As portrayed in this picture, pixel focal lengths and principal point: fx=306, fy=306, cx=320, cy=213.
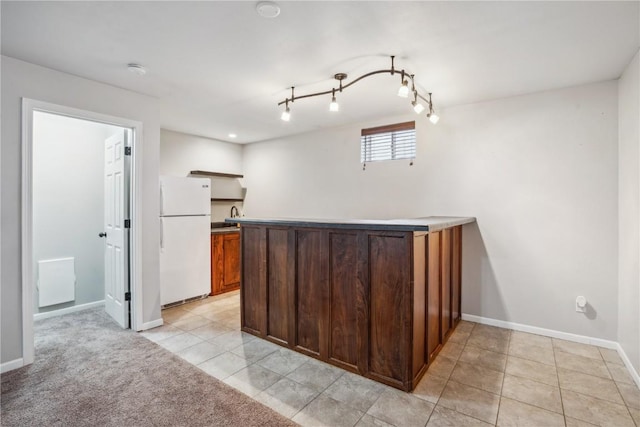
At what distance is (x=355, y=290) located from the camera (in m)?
2.37

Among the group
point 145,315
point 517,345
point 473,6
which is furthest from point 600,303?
point 145,315

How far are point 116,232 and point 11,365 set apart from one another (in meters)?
1.44

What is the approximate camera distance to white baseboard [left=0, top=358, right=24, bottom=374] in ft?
7.90

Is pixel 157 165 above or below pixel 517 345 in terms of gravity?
above

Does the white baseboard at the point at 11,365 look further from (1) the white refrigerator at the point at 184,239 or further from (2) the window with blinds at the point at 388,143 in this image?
(2) the window with blinds at the point at 388,143

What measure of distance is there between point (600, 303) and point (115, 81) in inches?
198

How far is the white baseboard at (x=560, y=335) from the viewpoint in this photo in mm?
2502

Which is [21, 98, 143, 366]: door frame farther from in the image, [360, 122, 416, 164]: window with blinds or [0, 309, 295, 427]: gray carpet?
[360, 122, 416, 164]: window with blinds

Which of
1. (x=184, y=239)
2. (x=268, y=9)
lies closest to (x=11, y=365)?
(x=184, y=239)

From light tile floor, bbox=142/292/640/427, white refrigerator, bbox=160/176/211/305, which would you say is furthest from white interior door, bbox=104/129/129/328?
light tile floor, bbox=142/292/640/427

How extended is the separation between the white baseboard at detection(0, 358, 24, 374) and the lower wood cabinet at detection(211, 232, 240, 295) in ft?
7.36

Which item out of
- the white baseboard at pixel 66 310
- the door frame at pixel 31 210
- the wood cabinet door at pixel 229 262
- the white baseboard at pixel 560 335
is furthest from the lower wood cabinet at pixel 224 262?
the white baseboard at pixel 560 335

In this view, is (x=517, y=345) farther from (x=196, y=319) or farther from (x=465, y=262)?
(x=196, y=319)

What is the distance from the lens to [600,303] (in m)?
2.88
